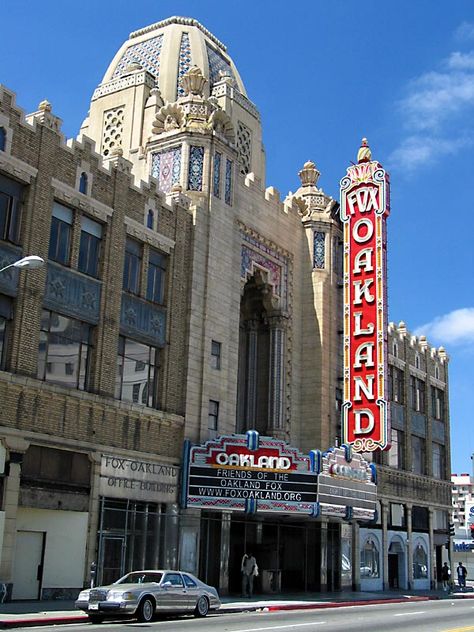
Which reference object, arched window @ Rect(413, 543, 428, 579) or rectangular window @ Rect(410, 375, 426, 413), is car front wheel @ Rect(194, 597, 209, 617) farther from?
rectangular window @ Rect(410, 375, 426, 413)

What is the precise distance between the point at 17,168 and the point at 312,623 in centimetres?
1596

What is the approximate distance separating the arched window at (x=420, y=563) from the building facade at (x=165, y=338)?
17cm

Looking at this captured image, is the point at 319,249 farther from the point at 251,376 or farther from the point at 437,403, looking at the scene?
the point at 437,403

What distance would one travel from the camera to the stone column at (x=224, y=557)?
1271 inches

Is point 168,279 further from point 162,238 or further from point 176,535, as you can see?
point 176,535

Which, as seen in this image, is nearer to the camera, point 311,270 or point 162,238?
point 162,238

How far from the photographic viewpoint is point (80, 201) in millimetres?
28688

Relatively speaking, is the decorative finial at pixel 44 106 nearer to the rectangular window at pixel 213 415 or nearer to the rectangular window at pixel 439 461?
the rectangular window at pixel 213 415

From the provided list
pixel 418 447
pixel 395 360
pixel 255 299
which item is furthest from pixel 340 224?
pixel 418 447

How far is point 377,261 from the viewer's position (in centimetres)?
3972

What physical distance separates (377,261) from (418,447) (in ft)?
56.9

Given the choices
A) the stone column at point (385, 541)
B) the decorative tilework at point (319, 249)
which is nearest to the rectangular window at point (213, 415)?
the decorative tilework at point (319, 249)

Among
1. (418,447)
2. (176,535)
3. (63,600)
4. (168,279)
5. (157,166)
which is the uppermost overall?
(157,166)

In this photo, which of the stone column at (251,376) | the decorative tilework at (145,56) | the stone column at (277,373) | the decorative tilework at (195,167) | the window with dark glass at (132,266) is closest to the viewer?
the window with dark glass at (132,266)
